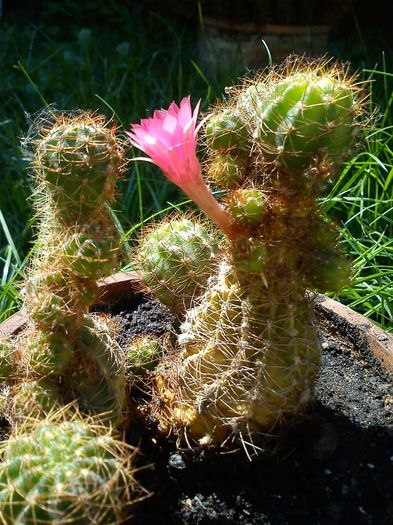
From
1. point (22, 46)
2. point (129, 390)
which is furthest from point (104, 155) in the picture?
point (22, 46)

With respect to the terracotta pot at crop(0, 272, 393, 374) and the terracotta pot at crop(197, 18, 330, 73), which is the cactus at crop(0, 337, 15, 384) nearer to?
the terracotta pot at crop(0, 272, 393, 374)

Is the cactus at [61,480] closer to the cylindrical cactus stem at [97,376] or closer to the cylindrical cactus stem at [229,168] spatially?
the cylindrical cactus stem at [97,376]

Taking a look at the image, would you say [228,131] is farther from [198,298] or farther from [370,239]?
[370,239]

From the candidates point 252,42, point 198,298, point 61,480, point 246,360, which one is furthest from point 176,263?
point 252,42

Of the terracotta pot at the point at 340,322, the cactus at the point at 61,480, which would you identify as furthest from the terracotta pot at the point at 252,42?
the cactus at the point at 61,480

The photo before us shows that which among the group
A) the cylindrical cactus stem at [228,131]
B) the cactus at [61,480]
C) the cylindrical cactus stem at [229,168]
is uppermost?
the cylindrical cactus stem at [228,131]
